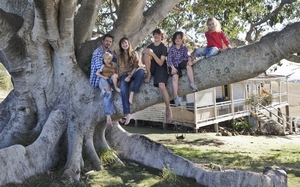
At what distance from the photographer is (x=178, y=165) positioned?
6.54 meters

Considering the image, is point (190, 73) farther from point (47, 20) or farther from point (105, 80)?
point (47, 20)

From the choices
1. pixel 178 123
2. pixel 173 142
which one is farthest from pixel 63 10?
pixel 178 123

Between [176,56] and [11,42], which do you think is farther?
[11,42]

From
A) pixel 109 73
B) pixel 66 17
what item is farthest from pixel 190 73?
pixel 66 17

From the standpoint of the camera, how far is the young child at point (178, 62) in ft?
16.8

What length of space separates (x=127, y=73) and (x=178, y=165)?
2417mm

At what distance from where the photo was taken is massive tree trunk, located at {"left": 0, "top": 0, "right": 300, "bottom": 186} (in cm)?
511

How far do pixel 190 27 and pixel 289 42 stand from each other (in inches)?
492

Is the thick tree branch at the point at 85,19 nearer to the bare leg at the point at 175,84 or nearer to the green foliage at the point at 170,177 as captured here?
the bare leg at the point at 175,84

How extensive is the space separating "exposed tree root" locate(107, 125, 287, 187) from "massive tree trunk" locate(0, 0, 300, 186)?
2 centimetres

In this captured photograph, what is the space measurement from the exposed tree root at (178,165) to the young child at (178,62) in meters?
1.74

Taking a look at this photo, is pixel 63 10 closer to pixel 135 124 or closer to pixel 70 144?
pixel 70 144

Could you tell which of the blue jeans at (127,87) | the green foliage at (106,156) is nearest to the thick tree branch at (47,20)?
the blue jeans at (127,87)

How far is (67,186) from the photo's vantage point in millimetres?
5195
